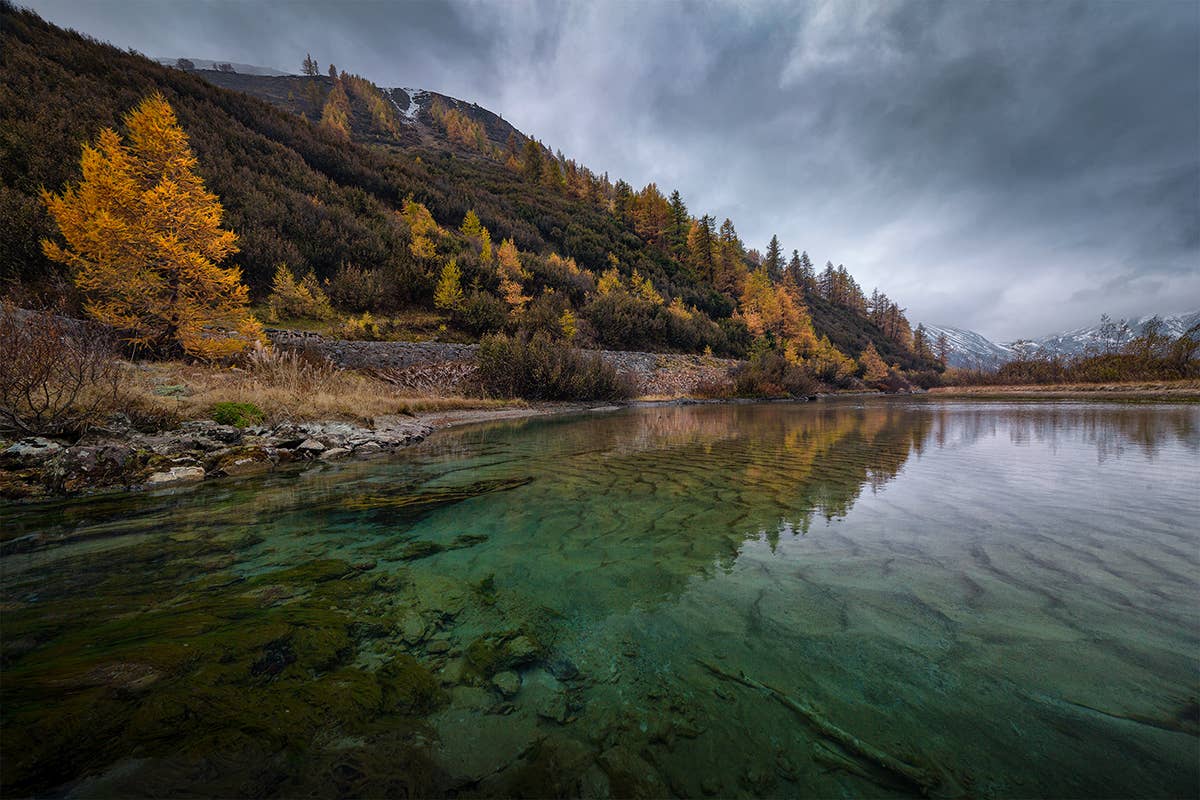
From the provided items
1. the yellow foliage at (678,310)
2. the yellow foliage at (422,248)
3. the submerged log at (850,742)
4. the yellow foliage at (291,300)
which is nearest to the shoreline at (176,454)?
the submerged log at (850,742)

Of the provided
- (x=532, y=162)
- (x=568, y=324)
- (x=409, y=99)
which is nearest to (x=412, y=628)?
(x=568, y=324)

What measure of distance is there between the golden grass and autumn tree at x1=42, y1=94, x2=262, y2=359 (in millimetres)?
1358

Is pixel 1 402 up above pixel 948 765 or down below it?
above

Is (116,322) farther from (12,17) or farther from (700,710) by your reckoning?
(12,17)

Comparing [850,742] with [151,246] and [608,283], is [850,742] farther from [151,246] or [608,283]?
[608,283]

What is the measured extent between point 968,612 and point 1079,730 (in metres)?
0.75

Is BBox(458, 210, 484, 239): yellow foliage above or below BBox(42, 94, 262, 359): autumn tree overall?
above

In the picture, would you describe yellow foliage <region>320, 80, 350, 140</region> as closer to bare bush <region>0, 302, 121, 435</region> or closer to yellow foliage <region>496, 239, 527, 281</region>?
yellow foliage <region>496, 239, 527, 281</region>

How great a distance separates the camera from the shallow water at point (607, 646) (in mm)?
1177

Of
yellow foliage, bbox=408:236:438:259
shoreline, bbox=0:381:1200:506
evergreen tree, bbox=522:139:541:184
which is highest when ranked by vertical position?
evergreen tree, bbox=522:139:541:184

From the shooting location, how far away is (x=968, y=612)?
2000mm

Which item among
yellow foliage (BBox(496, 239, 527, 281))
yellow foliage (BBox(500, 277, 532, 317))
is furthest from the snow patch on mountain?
yellow foliage (BBox(500, 277, 532, 317))

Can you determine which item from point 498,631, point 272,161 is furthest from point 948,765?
point 272,161

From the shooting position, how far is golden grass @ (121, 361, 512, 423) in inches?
236
